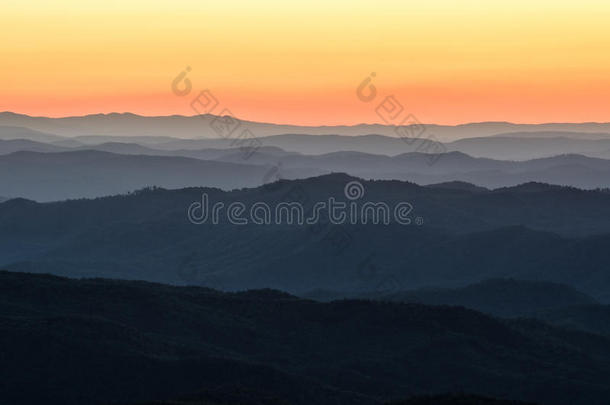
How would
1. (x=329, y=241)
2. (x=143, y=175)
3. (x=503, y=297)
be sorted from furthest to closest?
(x=143, y=175) → (x=329, y=241) → (x=503, y=297)

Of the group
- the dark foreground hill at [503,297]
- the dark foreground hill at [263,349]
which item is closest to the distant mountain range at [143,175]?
the dark foreground hill at [503,297]

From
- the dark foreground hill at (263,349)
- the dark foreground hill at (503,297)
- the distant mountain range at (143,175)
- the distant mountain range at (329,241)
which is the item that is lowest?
the dark foreground hill at (263,349)

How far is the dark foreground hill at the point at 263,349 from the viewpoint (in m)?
31.4

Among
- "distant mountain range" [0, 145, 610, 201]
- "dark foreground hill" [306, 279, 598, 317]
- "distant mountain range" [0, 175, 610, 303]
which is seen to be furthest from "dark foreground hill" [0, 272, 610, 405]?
"distant mountain range" [0, 145, 610, 201]

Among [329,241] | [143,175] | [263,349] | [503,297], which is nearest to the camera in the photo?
[263,349]

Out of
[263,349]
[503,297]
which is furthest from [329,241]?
[263,349]

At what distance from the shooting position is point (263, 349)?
125 feet

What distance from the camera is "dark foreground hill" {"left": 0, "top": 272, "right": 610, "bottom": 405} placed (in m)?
31.4

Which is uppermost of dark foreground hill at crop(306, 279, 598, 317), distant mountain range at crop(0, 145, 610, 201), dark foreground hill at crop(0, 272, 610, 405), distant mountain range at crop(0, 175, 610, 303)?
distant mountain range at crop(0, 145, 610, 201)

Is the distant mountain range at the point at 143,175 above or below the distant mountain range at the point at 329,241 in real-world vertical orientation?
above

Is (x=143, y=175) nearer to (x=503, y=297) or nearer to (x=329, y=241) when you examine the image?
(x=329, y=241)

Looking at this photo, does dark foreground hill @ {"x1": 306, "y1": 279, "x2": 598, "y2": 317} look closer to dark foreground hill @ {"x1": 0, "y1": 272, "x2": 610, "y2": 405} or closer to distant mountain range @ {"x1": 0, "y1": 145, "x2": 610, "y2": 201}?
dark foreground hill @ {"x1": 0, "y1": 272, "x2": 610, "y2": 405}

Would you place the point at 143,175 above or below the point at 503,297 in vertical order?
above

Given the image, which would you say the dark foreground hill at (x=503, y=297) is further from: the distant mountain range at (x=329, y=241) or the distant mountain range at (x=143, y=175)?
the distant mountain range at (x=143, y=175)
